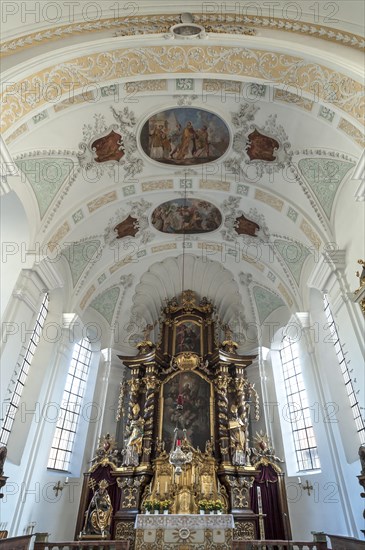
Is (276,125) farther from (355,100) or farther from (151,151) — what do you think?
(151,151)

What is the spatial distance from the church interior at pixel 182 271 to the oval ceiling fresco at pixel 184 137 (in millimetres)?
56

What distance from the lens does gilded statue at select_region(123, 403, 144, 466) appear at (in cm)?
1237

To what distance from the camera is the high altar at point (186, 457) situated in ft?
34.5

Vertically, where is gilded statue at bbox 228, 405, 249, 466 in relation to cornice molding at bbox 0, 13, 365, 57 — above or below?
below

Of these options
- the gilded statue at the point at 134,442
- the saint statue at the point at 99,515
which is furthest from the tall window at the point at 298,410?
the saint statue at the point at 99,515

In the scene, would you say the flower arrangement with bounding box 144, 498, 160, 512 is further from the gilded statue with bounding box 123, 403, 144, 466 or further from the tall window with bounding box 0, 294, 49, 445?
the tall window with bounding box 0, 294, 49, 445

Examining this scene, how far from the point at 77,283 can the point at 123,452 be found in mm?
6133

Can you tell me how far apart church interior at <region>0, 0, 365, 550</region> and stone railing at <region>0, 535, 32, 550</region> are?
9 cm

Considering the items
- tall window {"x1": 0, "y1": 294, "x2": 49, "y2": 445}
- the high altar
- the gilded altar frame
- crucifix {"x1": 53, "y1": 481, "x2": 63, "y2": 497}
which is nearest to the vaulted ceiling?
tall window {"x1": 0, "y1": 294, "x2": 49, "y2": 445}

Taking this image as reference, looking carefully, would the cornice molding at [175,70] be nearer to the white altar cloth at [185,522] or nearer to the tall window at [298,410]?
the tall window at [298,410]

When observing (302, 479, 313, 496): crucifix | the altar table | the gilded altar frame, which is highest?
the gilded altar frame

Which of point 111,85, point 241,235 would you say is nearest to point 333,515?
point 241,235

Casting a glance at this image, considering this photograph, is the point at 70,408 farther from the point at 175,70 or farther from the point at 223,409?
the point at 175,70

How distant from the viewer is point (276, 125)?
10.1 metres
